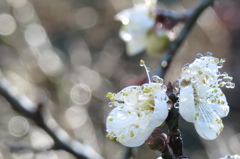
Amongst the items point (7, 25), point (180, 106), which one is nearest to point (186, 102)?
point (180, 106)

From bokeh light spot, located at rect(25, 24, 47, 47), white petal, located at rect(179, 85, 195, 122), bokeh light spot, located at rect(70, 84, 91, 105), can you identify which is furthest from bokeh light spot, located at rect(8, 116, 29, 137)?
white petal, located at rect(179, 85, 195, 122)

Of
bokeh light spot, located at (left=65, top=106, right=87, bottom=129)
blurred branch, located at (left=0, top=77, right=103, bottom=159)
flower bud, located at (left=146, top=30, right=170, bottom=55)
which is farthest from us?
bokeh light spot, located at (left=65, top=106, right=87, bottom=129)

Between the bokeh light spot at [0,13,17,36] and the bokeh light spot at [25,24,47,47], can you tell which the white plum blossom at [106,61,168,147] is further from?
the bokeh light spot at [0,13,17,36]

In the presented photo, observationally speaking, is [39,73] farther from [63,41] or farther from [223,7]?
[223,7]

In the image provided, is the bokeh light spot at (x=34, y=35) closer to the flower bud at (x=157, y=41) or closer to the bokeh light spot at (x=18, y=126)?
the bokeh light spot at (x=18, y=126)

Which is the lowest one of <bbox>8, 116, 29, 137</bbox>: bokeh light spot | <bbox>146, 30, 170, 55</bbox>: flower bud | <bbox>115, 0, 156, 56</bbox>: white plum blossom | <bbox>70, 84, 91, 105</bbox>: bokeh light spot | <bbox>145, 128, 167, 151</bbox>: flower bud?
<bbox>145, 128, 167, 151</bbox>: flower bud

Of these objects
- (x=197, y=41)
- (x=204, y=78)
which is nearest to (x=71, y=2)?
(x=197, y=41)

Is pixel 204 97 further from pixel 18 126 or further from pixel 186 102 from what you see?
pixel 18 126
